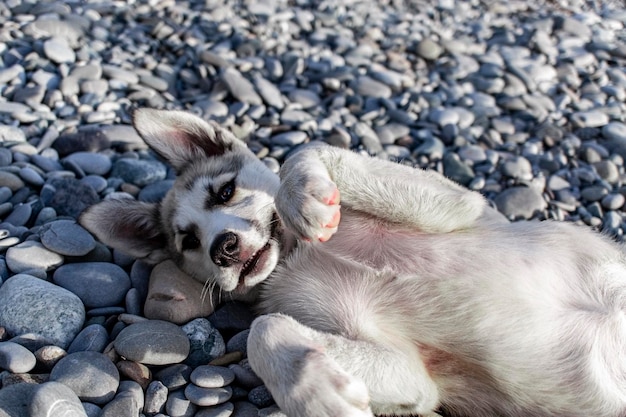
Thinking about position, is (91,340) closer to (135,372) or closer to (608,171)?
(135,372)

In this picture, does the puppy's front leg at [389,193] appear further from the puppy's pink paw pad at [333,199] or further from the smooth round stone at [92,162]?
the smooth round stone at [92,162]

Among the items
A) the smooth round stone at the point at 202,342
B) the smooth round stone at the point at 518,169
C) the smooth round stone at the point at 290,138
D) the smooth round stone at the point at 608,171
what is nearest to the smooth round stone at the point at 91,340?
the smooth round stone at the point at 202,342

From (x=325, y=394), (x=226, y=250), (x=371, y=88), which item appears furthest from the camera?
(x=371, y=88)

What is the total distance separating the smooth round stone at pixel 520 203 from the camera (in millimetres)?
4652

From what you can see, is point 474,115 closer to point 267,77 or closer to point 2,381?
point 267,77

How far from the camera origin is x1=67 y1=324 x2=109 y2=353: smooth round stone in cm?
303

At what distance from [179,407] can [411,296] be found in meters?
1.12

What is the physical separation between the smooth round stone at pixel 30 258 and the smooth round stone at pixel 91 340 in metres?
0.59

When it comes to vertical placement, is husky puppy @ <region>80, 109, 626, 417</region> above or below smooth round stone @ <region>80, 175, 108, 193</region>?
above

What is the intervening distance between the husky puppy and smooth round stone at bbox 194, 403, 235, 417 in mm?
264

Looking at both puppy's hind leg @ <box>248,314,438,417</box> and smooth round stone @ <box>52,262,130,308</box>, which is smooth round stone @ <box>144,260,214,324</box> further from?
puppy's hind leg @ <box>248,314,438,417</box>

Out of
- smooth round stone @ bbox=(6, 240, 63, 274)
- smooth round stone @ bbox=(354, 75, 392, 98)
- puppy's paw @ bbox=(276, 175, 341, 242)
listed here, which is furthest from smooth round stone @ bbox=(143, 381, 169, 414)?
smooth round stone @ bbox=(354, 75, 392, 98)

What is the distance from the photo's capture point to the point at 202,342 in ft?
10.2

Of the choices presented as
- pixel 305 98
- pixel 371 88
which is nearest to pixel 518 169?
pixel 371 88
